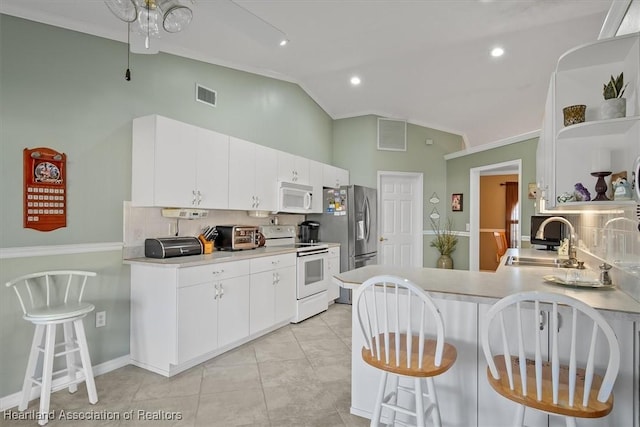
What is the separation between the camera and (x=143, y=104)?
314cm

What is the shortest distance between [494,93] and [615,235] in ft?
12.0

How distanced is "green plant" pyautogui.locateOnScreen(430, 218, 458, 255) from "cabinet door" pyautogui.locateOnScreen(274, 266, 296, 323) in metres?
3.22

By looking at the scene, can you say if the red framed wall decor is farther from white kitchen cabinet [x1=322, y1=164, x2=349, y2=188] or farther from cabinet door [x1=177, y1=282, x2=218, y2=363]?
white kitchen cabinet [x1=322, y1=164, x2=349, y2=188]

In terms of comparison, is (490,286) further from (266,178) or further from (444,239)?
(444,239)

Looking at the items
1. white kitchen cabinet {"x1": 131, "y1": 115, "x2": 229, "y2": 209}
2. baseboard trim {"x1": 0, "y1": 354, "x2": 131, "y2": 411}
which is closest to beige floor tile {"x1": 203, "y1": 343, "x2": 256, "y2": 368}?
baseboard trim {"x1": 0, "y1": 354, "x2": 131, "y2": 411}

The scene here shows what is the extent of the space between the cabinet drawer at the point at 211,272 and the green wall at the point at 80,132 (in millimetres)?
632

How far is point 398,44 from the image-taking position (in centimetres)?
393

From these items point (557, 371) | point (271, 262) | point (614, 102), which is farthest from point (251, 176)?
point (557, 371)

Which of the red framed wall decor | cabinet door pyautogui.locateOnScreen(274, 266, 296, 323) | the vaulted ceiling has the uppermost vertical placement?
the vaulted ceiling

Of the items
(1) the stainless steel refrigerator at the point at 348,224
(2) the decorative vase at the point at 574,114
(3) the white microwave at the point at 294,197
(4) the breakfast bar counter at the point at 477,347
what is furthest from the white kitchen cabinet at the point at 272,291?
(2) the decorative vase at the point at 574,114

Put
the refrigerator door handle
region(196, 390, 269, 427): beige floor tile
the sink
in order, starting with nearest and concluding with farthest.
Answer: region(196, 390, 269, 427): beige floor tile
the sink
the refrigerator door handle

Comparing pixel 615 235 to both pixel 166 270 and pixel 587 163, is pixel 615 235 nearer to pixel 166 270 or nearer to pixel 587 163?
pixel 587 163

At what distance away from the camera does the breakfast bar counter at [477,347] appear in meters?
1.58

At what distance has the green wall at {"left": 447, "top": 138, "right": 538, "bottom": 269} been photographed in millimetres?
4910
